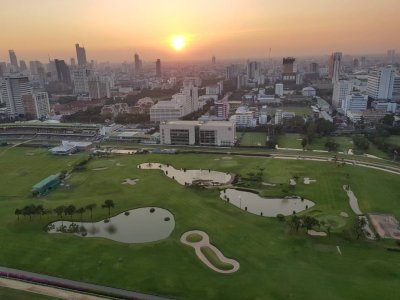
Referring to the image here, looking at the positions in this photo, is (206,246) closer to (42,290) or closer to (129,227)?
(129,227)

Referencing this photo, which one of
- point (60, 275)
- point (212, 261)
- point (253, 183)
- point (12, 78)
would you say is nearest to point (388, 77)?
point (253, 183)

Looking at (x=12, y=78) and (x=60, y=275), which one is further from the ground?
(x=12, y=78)

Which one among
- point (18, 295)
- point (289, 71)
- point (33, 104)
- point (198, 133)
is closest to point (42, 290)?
point (18, 295)

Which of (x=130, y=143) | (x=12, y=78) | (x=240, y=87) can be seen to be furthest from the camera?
(x=240, y=87)

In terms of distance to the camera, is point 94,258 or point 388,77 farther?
point 388,77

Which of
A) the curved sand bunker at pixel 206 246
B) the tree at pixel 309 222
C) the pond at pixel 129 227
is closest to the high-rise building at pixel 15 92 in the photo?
the pond at pixel 129 227

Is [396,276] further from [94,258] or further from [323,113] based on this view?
[323,113]

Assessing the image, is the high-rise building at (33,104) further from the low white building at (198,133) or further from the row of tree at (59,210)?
the row of tree at (59,210)
